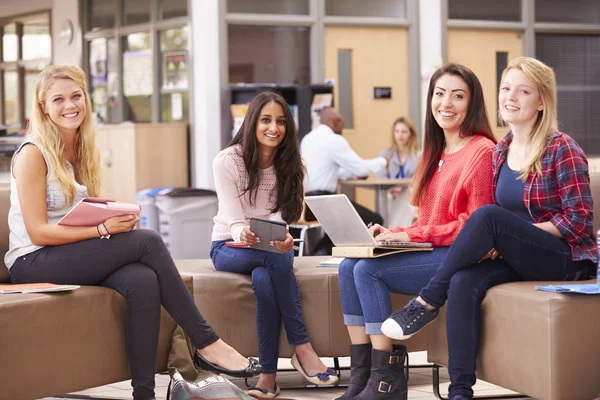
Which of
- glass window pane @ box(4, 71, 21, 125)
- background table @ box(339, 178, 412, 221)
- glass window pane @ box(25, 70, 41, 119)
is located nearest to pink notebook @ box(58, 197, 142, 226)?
background table @ box(339, 178, 412, 221)

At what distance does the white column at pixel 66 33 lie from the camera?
10.9 metres

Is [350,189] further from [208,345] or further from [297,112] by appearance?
[208,345]

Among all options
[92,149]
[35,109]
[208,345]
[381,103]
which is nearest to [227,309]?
[208,345]

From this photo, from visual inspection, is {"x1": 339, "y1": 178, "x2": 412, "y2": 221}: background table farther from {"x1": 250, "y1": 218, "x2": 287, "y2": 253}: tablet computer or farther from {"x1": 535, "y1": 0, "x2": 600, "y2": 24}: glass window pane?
{"x1": 250, "y1": 218, "x2": 287, "y2": 253}: tablet computer

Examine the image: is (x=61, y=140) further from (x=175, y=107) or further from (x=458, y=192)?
(x=175, y=107)

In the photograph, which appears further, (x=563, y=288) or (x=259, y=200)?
(x=259, y=200)

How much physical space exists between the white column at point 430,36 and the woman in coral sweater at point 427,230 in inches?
243

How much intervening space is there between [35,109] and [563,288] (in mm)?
2017

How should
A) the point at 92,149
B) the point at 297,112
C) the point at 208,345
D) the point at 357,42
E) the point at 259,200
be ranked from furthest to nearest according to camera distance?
the point at 357,42 < the point at 297,112 < the point at 259,200 < the point at 92,149 < the point at 208,345

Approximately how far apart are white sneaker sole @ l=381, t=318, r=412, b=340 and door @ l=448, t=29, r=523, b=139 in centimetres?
696

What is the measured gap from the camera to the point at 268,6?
9.46 metres

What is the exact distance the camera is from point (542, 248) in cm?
337

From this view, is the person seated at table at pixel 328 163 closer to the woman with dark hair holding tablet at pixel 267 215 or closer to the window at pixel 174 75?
the window at pixel 174 75

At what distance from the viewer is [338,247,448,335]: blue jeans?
142 inches
